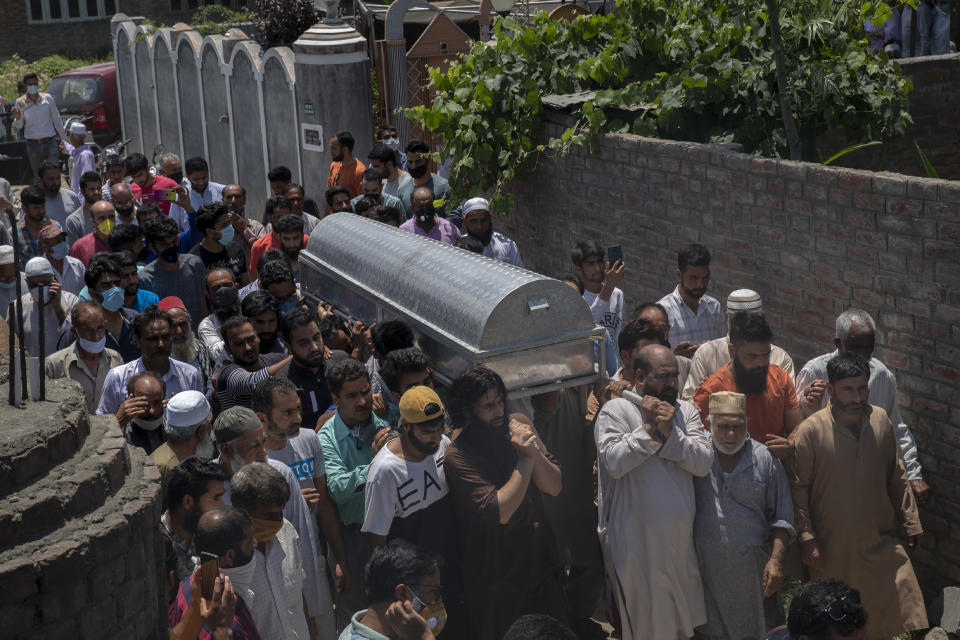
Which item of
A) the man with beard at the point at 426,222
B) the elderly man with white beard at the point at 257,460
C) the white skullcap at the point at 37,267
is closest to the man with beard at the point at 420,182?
the man with beard at the point at 426,222

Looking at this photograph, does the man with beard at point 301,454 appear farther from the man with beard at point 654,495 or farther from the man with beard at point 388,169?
the man with beard at point 388,169

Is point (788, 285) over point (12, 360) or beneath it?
beneath

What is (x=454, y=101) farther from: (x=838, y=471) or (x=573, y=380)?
(x=838, y=471)

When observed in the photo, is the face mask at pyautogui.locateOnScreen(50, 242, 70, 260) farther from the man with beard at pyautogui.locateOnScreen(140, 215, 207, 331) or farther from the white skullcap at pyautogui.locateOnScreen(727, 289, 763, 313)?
the white skullcap at pyautogui.locateOnScreen(727, 289, 763, 313)

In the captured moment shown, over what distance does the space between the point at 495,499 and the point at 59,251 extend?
5609mm

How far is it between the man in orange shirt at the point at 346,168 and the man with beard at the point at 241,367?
5.63 m

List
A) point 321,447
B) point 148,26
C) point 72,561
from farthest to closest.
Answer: point 148,26
point 321,447
point 72,561

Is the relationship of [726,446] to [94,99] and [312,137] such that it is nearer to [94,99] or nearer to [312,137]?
[312,137]

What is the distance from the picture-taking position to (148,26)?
20.9m

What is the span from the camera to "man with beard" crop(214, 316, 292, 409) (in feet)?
21.6

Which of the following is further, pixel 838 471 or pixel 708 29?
pixel 708 29

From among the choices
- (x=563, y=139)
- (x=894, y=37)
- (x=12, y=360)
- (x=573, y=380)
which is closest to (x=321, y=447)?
(x=573, y=380)

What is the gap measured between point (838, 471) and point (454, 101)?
→ 5.63 m

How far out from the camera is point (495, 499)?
531 centimetres
